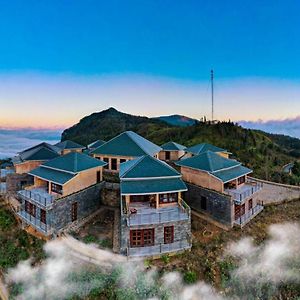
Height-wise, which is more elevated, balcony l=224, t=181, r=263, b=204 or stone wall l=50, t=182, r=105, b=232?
balcony l=224, t=181, r=263, b=204

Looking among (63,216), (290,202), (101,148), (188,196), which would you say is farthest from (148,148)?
(290,202)

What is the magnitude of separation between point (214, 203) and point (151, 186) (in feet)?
18.7

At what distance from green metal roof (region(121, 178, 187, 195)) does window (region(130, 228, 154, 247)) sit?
2467mm

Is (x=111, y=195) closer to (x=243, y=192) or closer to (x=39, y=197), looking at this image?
(x=39, y=197)

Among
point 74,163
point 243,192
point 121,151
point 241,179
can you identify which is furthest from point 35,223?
point 241,179

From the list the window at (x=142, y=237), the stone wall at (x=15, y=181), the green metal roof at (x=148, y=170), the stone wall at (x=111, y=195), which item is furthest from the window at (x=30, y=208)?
the window at (x=142, y=237)

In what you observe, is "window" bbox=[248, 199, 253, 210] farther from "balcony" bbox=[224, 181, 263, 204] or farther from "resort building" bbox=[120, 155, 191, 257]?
"resort building" bbox=[120, 155, 191, 257]

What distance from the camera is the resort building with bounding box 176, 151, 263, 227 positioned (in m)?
20.9

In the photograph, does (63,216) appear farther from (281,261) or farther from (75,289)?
(281,261)

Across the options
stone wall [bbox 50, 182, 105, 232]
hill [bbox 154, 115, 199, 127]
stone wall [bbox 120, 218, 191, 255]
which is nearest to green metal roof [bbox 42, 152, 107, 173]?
stone wall [bbox 50, 182, 105, 232]

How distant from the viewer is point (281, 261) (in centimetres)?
1852

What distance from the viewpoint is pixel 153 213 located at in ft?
60.4

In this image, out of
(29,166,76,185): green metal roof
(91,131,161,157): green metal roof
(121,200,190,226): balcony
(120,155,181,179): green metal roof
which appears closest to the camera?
(121,200,190,226): balcony

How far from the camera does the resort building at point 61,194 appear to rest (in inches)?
792
